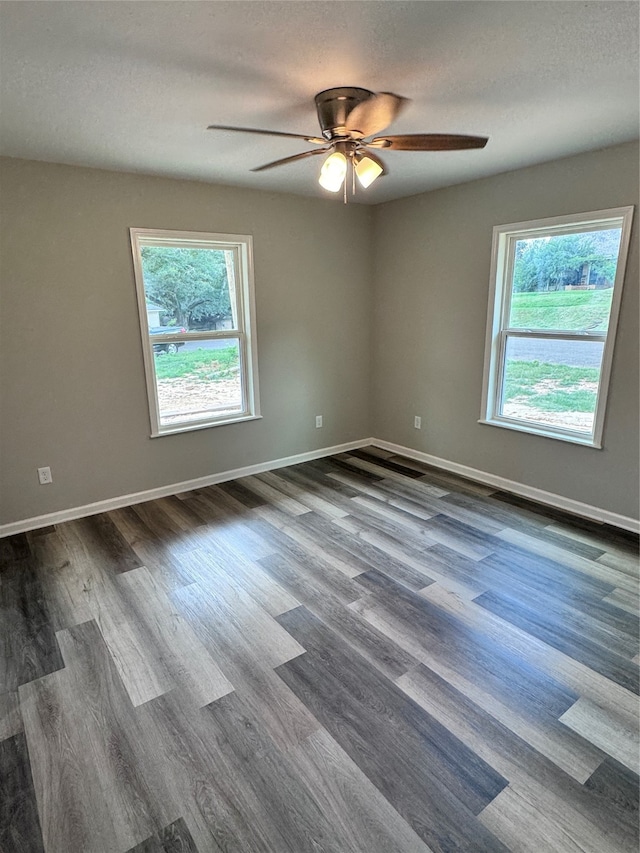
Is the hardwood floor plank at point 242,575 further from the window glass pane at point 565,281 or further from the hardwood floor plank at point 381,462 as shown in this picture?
the window glass pane at point 565,281

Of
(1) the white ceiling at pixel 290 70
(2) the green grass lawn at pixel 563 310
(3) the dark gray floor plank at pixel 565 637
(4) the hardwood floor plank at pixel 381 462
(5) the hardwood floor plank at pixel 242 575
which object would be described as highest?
(1) the white ceiling at pixel 290 70

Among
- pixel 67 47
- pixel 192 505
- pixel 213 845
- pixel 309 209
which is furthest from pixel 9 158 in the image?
pixel 213 845

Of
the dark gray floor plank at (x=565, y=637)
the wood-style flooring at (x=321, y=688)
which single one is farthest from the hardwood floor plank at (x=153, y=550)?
the dark gray floor plank at (x=565, y=637)

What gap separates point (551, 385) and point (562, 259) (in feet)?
2.98

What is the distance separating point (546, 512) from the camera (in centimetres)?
340

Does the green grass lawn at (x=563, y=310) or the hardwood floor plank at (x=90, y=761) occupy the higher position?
the green grass lawn at (x=563, y=310)

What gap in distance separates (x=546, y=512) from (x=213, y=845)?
2.95m

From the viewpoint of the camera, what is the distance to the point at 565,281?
10.6 feet

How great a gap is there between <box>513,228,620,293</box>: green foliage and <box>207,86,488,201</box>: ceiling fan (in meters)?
1.54

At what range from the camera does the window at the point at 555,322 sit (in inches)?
119

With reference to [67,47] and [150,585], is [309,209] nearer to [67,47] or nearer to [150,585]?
[67,47]

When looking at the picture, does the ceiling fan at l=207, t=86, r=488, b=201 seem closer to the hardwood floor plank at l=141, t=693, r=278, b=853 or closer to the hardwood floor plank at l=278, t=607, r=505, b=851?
the hardwood floor plank at l=278, t=607, r=505, b=851

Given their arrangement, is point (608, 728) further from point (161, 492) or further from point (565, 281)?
point (161, 492)

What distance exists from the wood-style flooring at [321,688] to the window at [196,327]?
1139 millimetres
